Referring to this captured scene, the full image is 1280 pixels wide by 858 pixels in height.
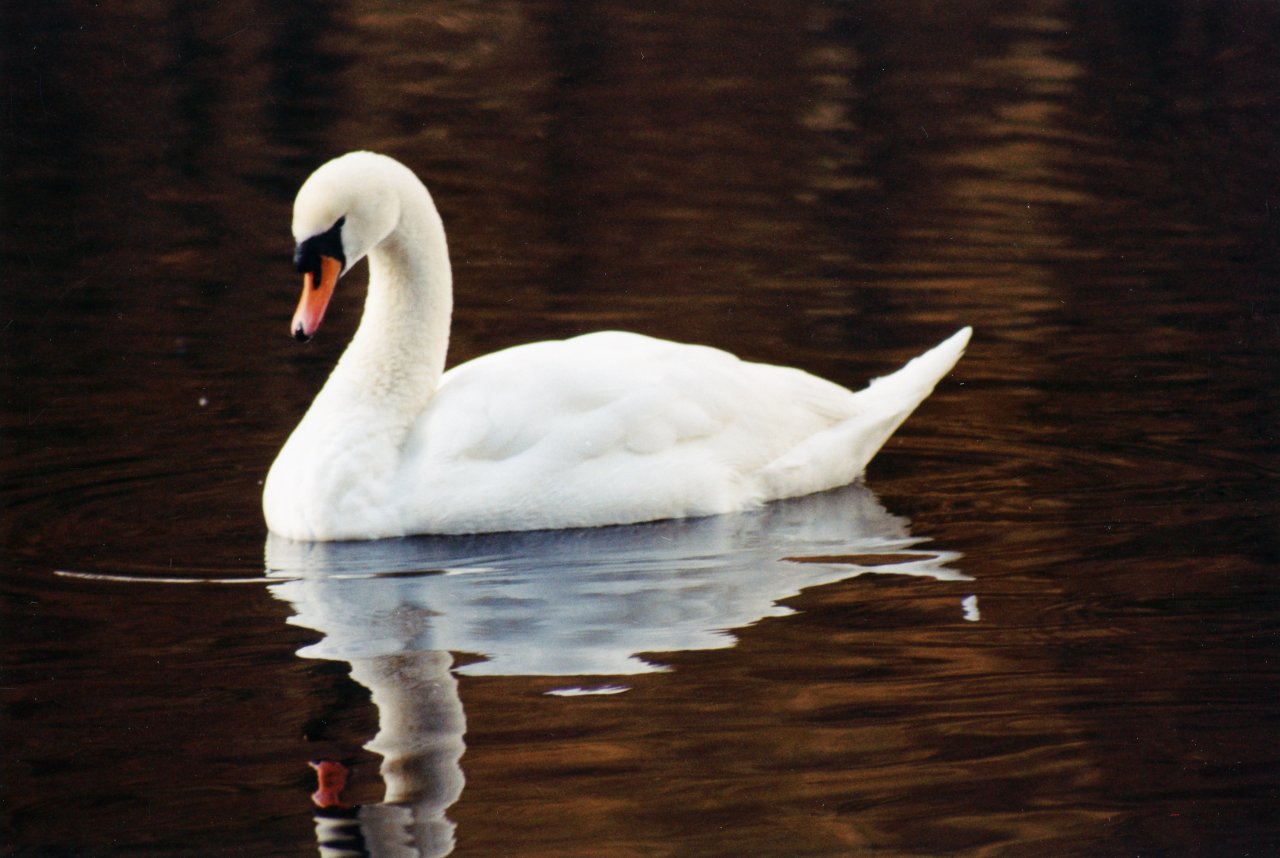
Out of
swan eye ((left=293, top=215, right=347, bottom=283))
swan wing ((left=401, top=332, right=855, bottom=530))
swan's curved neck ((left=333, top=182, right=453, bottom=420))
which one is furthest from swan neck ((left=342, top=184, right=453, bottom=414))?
swan eye ((left=293, top=215, right=347, bottom=283))

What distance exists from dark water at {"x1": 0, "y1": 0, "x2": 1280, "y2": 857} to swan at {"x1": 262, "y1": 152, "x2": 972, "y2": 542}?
0.16 meters

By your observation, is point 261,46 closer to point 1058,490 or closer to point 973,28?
point 973,28

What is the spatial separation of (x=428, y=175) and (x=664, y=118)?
3205 mm

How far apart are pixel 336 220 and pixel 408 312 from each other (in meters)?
0.60

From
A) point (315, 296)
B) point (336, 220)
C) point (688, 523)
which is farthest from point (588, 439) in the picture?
point (336, 220)

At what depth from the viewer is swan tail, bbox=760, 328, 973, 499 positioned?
888 centimetres

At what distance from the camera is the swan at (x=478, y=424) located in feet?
26.9

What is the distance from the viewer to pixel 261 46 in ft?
71.2

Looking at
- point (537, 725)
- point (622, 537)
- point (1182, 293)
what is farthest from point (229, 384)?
point (1182, 293)

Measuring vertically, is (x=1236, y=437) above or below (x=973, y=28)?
below

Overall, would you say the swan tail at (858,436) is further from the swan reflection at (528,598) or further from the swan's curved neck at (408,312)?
the swan's curved neck at (408,312)

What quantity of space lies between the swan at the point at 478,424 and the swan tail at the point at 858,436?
0.01 m

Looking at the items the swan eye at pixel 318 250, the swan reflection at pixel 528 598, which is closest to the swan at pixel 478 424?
the swan eye at pixel 318 250

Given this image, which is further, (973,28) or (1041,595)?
(973,28)
